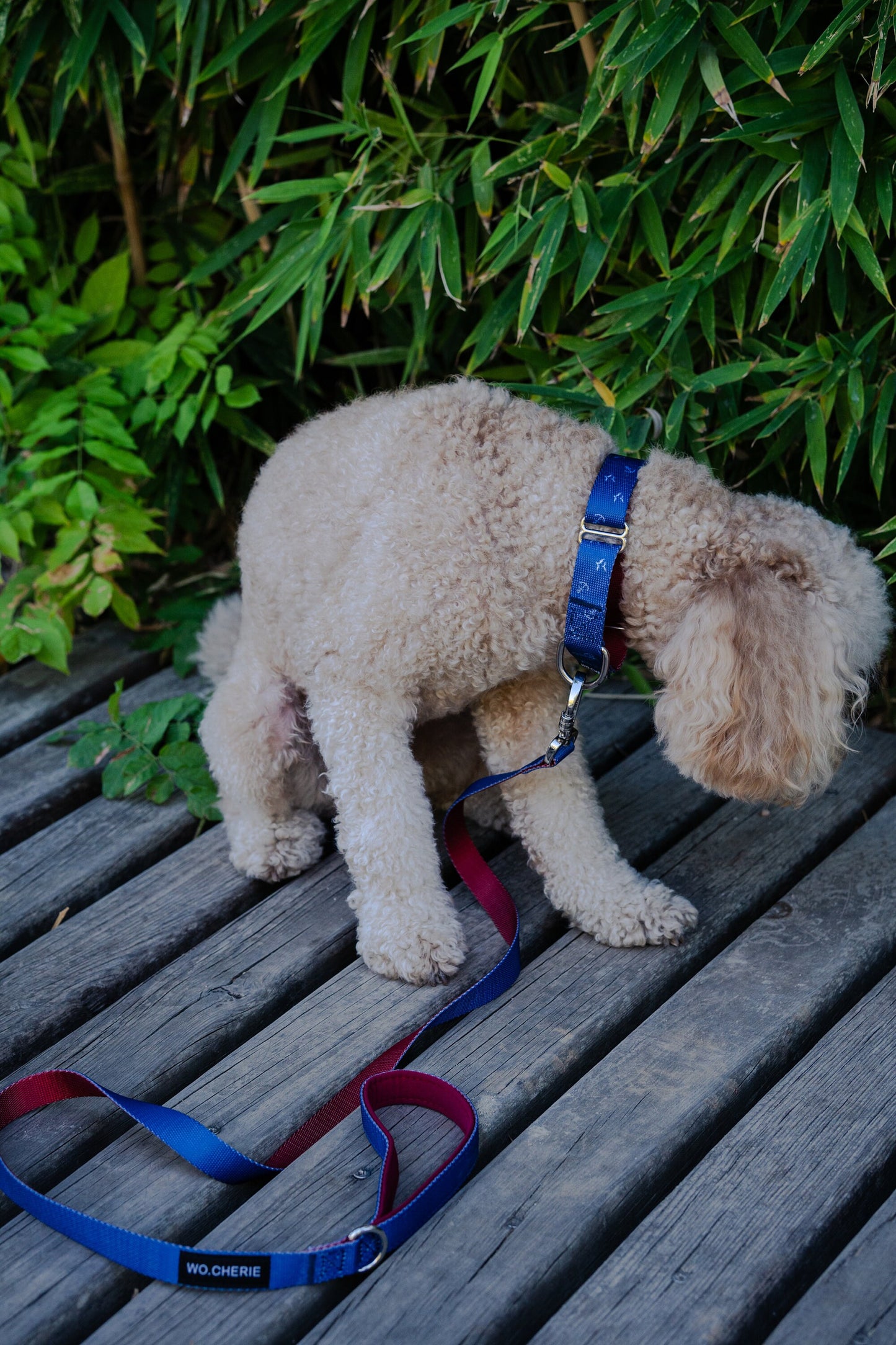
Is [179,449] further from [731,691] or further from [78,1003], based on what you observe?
[731,691]

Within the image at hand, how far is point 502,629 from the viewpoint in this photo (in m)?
1.60

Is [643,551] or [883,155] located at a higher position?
[883,155]

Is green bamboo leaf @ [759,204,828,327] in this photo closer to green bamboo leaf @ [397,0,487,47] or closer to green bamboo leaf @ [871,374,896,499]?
green bamboo leaf @ [871,374,896,499]

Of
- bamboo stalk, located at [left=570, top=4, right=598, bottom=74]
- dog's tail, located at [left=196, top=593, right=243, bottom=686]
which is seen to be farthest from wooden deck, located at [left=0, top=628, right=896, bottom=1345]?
bamboo stalk, located at [left=570, top=4, right=598, bottom=74]

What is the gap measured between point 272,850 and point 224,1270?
0.78 metres

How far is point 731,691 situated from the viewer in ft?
4.87

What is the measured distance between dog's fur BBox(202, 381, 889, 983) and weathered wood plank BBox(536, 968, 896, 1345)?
1.13 feet

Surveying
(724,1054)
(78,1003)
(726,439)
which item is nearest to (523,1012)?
(724,1054)

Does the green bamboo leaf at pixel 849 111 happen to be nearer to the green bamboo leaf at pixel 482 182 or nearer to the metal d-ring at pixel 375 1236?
the green bamboo leaf at pixel 482 182

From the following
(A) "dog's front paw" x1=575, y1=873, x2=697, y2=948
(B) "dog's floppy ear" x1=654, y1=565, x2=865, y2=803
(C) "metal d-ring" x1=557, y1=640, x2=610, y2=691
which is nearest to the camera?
(B) "dog's floppy ear" x1=654, y1=565, x2=865, y2=803

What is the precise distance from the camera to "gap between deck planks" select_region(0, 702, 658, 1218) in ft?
4.92

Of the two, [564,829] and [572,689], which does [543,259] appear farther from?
[564,829]

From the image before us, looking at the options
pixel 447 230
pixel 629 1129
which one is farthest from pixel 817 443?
pixel 629 1129

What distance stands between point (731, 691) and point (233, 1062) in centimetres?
83
